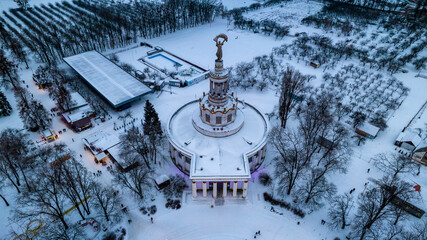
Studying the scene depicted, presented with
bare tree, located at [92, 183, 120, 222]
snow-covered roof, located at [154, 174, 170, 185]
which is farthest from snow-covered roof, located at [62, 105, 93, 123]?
snow-covered roof, located at [154, 174, 170, 185]

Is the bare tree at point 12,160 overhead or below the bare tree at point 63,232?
overhead

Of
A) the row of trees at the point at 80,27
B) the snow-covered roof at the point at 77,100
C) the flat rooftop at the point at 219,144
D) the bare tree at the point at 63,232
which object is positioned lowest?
the bare tree at the point at 63,232

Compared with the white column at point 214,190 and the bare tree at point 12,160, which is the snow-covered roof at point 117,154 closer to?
the bare tree at point 12,160

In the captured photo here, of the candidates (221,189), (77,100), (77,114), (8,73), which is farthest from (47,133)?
(221,189)

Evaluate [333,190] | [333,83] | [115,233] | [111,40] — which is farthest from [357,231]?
[111,40]

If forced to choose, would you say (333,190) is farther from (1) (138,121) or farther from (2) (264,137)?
(1) (138,121)

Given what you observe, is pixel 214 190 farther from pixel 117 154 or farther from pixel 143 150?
pixel 117 154

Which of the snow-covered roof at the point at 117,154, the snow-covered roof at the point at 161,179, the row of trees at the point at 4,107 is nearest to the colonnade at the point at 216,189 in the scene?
the snow-covered roof at the point at 161,179
